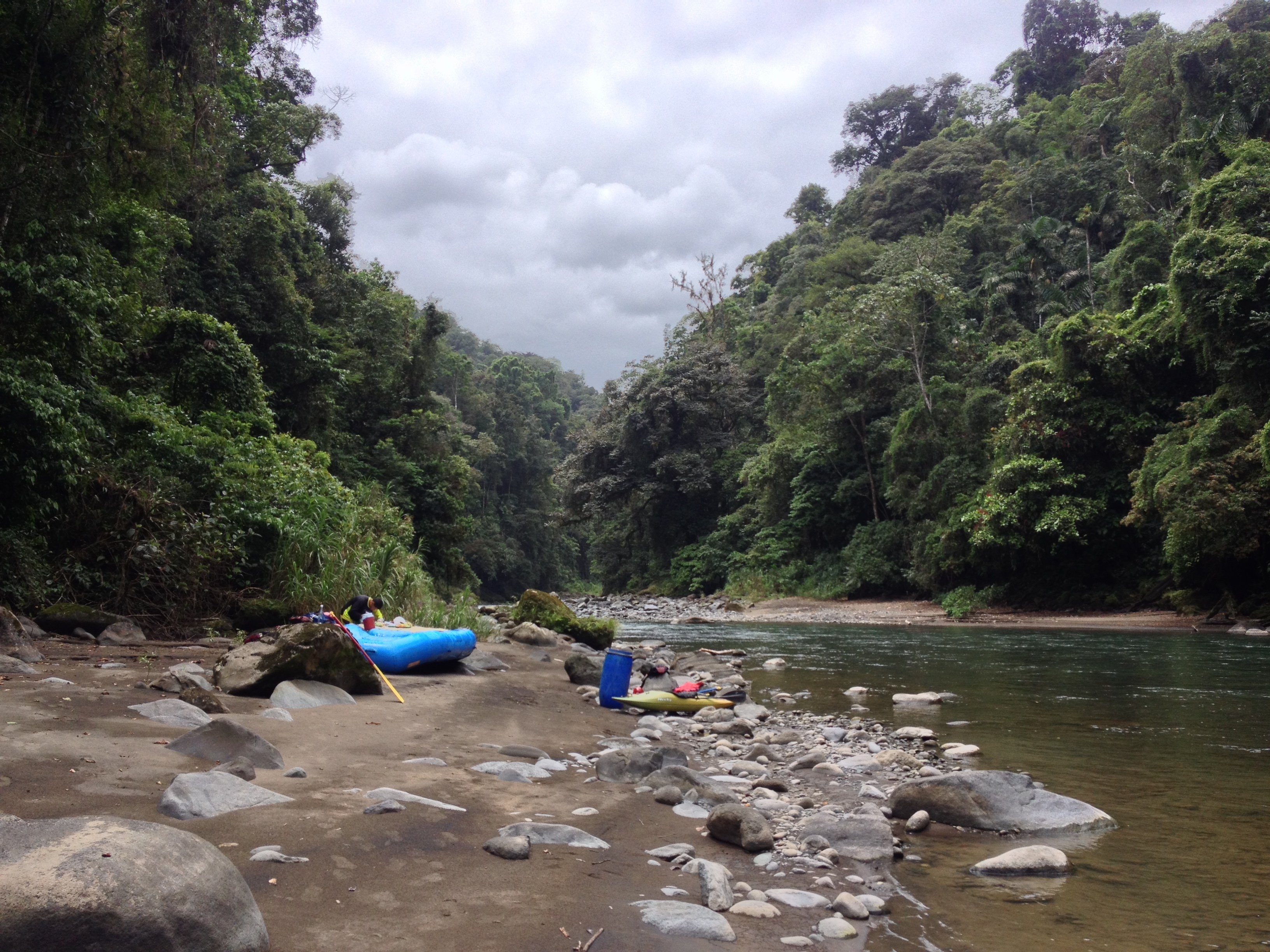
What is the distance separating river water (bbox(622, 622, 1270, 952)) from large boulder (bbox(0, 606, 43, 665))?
601 cm

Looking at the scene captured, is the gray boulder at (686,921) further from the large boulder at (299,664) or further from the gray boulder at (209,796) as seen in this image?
the large boulder at (299,664)

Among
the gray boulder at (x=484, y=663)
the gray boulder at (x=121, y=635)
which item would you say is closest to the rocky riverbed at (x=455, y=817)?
the gray boulder at (x=121, y=635)

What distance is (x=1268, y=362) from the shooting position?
16.8 m

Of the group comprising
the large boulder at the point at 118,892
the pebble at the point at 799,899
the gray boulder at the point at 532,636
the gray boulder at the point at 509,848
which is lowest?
the gray boulder at the point at 532,636

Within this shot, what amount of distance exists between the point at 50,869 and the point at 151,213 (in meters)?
12.5

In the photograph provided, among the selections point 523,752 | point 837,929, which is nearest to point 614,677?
point 523,752

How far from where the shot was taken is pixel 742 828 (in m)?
3.82

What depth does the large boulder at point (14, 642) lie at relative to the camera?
5828mm

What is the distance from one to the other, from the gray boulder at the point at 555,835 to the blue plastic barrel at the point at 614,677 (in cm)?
452

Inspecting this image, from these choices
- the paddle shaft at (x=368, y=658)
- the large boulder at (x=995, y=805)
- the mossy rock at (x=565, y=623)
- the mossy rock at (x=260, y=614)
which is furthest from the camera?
the mossy rock at (x=565, y=623)

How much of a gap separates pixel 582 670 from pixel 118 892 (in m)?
7.59

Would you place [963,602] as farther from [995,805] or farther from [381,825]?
[381,825]

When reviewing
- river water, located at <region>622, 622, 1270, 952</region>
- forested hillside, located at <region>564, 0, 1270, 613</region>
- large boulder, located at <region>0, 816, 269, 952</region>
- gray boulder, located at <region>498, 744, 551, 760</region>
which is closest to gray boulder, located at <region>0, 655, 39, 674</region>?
gray boulder, located at <region>498, 744, 551, 760</region>

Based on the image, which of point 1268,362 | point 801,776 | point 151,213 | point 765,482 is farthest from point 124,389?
point 765,482
